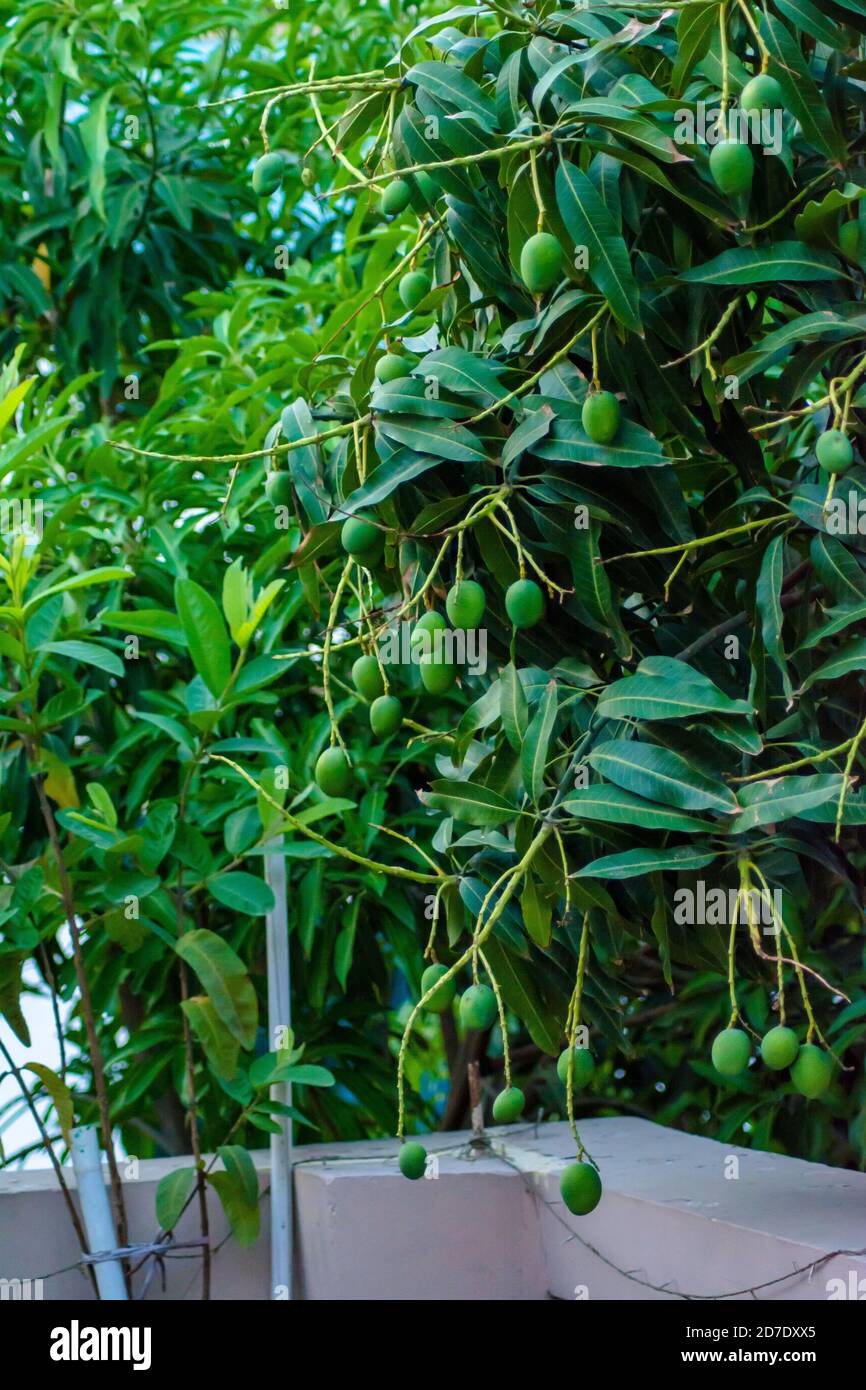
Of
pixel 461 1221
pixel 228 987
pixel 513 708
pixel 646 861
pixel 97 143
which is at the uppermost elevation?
pixel 97 143

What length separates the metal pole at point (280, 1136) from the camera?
5.43 ft

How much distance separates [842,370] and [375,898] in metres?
0.96

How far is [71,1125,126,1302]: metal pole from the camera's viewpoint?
156 centimetres

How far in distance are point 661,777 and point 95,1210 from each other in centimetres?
89

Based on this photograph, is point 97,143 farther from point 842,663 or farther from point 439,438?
point 842,663

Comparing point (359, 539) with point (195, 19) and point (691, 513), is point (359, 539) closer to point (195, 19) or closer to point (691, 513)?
point (691, 513)

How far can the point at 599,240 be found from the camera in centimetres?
105

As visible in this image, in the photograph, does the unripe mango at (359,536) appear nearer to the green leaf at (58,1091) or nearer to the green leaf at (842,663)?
the green leaf at (842,663)

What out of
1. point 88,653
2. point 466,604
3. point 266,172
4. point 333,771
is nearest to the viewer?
point 466,604

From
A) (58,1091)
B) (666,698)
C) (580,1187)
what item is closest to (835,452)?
(666,698)

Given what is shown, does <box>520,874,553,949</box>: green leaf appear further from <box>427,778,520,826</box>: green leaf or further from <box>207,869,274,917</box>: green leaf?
<box>207,869,274,917</box>: green leaf

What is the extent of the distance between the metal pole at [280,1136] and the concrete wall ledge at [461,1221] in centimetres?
3

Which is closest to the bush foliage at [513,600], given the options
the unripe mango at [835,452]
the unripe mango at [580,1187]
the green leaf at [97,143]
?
the unripe mango at [835,452]
